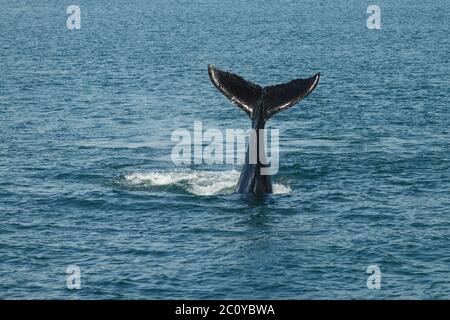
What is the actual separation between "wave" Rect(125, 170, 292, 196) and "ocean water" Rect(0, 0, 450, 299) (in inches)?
4.5

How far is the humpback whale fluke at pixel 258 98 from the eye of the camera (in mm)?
53156

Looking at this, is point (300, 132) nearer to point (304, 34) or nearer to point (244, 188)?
point (244, 188)

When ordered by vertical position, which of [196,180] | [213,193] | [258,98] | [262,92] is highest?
[262,92]

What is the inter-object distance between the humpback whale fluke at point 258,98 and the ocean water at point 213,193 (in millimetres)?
1328

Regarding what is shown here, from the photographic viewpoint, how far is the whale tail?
53.1 m

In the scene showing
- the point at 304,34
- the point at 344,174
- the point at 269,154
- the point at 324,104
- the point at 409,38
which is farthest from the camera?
the point at 304,34

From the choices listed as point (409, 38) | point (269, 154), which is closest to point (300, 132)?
point (269, 154)

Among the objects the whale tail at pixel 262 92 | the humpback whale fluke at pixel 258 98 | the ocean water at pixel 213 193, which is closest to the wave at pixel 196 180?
the ocean water at pixel 213 193

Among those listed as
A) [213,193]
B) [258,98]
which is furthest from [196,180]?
[258,98]

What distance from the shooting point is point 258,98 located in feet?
177

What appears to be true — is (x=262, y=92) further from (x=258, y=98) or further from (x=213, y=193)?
(x=213, y=193)

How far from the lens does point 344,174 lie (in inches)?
2432

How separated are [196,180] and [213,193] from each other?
338 centimetres
